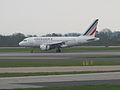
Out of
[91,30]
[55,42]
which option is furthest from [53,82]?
[91,30]

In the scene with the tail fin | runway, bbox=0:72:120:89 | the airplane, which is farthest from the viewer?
the tail fin

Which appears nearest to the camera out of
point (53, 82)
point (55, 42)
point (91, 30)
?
point (53, 82)

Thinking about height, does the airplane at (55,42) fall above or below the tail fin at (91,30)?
below

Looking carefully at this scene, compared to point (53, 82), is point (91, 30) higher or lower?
higher

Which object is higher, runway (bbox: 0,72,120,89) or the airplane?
the airplane

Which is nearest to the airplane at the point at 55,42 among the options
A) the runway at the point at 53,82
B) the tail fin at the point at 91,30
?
the tail fin at the point at 91,30

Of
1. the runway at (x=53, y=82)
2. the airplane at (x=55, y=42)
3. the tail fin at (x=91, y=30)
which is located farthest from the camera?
the tail fin at (x=91, y=30)

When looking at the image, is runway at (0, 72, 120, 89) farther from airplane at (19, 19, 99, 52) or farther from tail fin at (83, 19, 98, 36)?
tail fin at (83, 19, 98, 36)

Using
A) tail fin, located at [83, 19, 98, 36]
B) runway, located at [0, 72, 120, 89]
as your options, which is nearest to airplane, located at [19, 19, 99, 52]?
tail fin, located at [83, 19, 98, 36]

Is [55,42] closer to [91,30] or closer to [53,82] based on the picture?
[91,30]

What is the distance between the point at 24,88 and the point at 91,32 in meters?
67.2

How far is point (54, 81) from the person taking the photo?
24328 mm

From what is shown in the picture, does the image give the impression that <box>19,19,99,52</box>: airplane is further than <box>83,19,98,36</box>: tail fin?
No

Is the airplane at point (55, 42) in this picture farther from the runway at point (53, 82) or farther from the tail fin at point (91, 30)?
the runway at point (53, 82)
